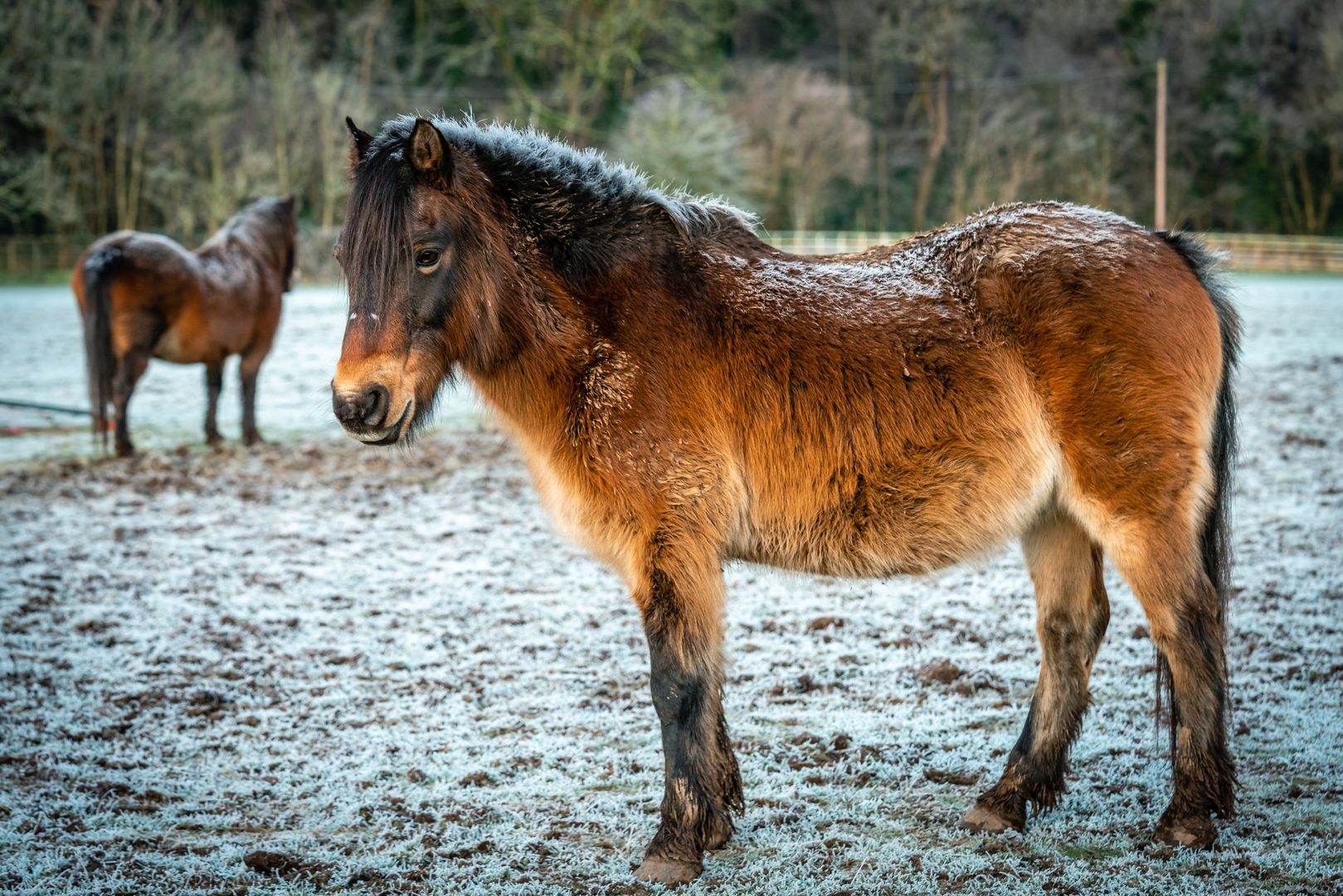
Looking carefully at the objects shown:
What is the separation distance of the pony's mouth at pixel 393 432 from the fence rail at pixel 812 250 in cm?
2675

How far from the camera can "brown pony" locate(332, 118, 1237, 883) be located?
356 cm

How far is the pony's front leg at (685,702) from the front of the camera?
3.54m

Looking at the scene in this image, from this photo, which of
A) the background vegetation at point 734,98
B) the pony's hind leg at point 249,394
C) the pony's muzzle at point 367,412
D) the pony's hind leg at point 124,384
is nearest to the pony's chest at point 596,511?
the pony's muzzle at point 367,412

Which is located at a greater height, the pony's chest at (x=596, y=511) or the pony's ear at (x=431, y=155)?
the pony's ear at (x=431, y=155)

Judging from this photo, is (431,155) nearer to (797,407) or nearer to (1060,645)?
(797,407)

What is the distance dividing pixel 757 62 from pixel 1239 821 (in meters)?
43.0

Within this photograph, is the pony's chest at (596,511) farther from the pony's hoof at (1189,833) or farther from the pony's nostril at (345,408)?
the pony's hoof at (1189,833)

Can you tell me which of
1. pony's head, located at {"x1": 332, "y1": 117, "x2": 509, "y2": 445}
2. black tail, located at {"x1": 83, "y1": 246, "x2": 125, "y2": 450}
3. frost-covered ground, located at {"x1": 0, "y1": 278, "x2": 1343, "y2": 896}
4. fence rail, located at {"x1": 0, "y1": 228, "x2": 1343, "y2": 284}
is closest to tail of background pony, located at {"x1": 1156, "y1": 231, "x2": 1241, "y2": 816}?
frost-covered ground, located at {"x1": 0, "y1": 278, "x2": 1343, "y2": 896}

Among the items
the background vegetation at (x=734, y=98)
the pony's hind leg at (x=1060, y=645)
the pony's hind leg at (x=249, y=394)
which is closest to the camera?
the pony's hind leg at (x=1060, y=645)

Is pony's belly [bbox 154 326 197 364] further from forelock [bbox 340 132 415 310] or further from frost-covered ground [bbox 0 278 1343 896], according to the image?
forelock [bbox 340 132 415 310]

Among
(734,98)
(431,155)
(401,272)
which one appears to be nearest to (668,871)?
(401,272)

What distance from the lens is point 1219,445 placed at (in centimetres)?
388

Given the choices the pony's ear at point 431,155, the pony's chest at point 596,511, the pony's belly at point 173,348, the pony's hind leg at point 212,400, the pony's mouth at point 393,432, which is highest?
the pony's ear at point 431,155

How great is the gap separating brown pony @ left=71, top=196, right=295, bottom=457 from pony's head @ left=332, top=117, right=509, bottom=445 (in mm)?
7577
